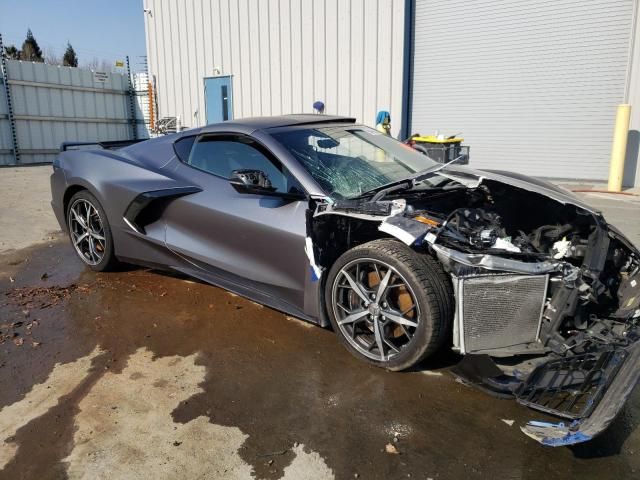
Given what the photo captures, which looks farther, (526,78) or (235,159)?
(526,78)

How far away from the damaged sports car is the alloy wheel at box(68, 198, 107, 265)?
0.15 meters

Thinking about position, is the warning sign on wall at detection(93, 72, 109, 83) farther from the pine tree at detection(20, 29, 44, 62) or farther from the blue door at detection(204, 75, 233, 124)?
the pine tree at detection(20, 29, 44, 62)

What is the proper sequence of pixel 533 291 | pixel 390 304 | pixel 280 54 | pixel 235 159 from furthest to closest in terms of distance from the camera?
pixel 280 54 → pixel 235 159 → pixel 390 304 → pixel 533 291

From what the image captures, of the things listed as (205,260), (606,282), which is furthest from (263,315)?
(606,282)

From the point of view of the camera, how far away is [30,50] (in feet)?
116

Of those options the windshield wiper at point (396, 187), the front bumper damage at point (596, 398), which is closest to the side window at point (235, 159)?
the windshield wiper at point (396, 187)

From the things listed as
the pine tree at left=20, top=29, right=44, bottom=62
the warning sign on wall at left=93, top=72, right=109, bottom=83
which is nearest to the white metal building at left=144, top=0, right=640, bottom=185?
the warning sign on wall at left=93, top=72, right=109, bottom=83

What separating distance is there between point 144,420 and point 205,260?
1.36 meters

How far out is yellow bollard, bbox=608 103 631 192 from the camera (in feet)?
→ 29.3

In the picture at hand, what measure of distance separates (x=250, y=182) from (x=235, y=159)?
54cm

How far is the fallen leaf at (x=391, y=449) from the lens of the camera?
2.26 m

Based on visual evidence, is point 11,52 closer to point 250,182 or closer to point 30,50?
point 30,50

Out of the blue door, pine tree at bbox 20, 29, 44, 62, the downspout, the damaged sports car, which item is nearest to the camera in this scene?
the damaged sports car

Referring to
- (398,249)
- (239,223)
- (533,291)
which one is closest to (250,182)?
(239,223)
